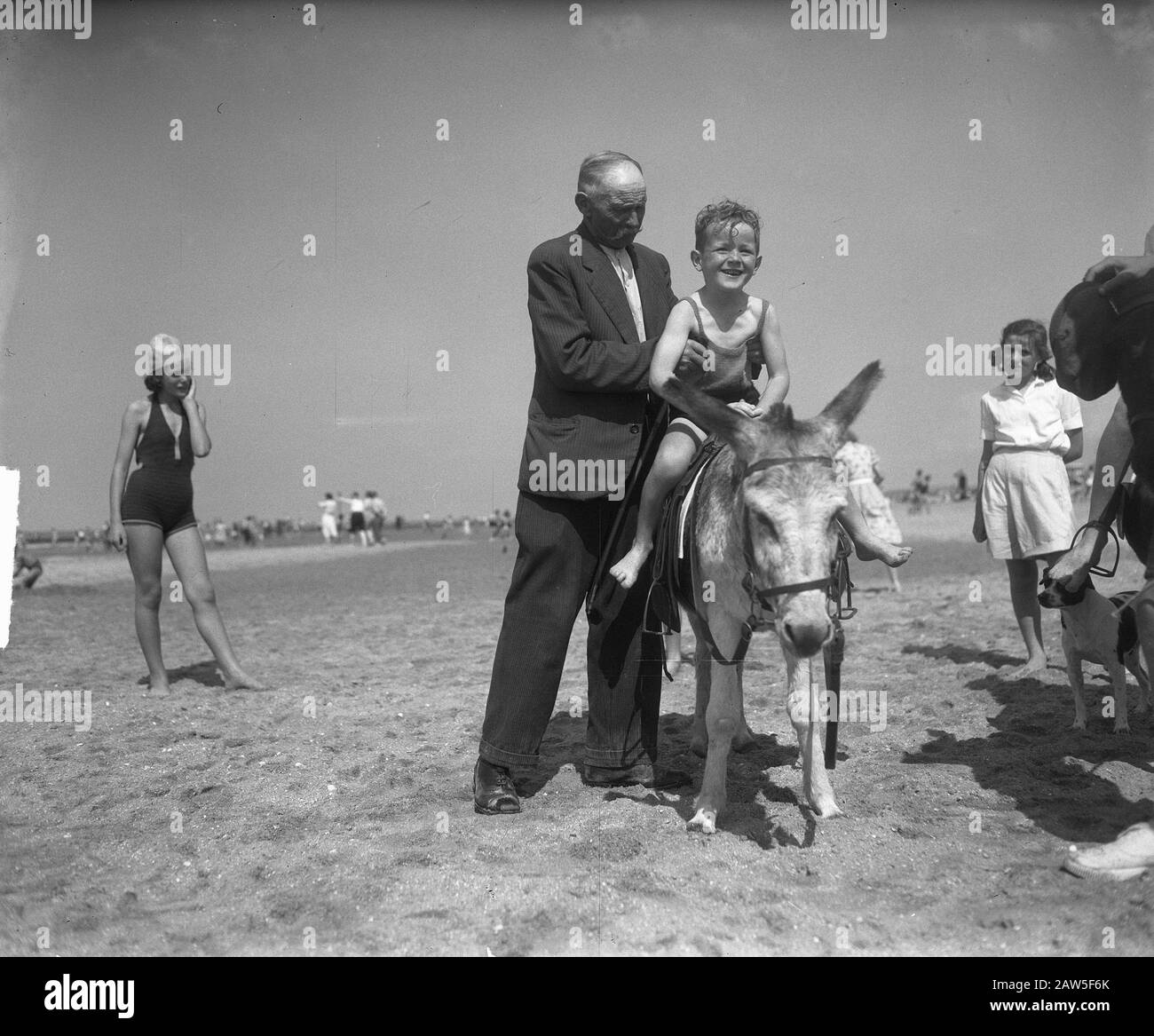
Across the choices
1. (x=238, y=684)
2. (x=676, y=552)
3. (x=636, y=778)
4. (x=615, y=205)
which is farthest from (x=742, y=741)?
(x=238, y=684)

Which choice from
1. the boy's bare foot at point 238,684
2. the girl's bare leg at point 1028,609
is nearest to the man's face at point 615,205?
the girl's bare leg at point 1028,609

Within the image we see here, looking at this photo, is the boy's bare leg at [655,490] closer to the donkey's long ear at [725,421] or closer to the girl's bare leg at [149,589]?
the donkey's long ear at [725,421]

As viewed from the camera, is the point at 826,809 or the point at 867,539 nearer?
the point at 867,539

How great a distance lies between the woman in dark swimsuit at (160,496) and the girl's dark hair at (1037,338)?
6.35 m

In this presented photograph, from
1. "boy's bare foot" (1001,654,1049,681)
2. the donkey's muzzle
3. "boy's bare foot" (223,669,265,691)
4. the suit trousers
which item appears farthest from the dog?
"boy's bare foot" (223,669,265,691)

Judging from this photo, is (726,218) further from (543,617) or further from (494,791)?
(494,791)

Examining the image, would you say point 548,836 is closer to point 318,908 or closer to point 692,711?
point 318,908

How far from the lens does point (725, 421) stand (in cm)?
397

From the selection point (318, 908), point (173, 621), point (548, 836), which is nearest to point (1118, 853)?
point (548, 836)

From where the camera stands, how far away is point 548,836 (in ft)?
15.4

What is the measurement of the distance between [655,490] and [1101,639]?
2.97 meters

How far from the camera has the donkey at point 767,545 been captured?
3.71 meters
